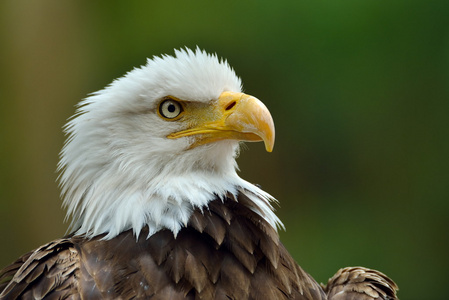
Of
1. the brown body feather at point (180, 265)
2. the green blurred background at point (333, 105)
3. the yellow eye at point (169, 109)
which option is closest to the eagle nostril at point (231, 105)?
the yellow eye at point (169, 109)

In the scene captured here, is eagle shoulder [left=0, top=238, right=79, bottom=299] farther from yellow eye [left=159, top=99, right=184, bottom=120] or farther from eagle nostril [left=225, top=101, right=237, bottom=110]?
eagle nostril [left=225, top=101, right=237, bottom=110]

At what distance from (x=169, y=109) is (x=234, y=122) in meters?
0.34

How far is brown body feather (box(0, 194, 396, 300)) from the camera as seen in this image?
7.77ft

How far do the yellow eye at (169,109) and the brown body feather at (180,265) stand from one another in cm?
46

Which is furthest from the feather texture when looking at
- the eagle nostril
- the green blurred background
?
the green blurred background

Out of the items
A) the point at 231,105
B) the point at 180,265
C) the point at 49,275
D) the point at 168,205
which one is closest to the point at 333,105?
the point at 231,105

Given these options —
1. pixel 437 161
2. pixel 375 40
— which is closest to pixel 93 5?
pixel 375 40

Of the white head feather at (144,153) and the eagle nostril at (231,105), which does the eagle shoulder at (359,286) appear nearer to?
the white head feather at (144,153)

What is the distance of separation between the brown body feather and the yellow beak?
0.97ft

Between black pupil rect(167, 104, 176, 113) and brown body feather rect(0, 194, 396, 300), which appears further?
black pupil rect(167, 104, 176, 113)

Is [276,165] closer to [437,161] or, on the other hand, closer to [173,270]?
[437,161]

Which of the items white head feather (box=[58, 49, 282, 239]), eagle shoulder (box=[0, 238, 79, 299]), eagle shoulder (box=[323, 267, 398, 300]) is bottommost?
eagle shoulder (box=[323, 267, 398, 300])

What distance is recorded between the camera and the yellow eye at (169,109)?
2.84 meters

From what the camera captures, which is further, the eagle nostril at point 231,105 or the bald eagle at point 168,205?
the eagle nostril at point 231,105
